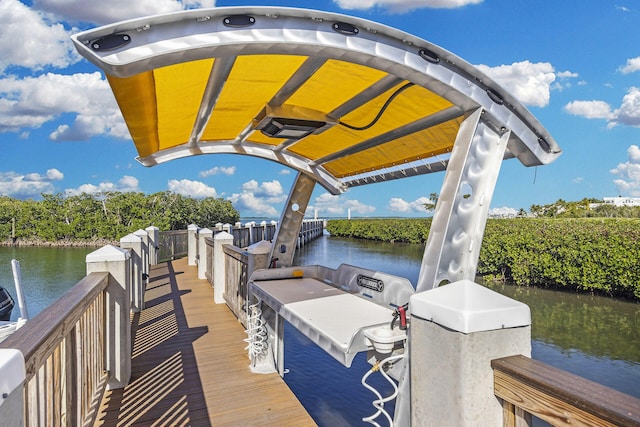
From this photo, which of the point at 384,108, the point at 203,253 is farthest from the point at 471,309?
the point at 203,253

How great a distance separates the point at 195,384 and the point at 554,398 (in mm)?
3464

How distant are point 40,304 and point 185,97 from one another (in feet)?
35.6

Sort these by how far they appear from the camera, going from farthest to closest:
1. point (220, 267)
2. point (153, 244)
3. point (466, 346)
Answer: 1. point (153, 244)
2. point (220, 267)
3. point (466, 346)

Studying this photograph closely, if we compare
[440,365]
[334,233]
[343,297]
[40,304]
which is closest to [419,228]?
[334,233]

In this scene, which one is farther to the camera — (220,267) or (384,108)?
(220,267)

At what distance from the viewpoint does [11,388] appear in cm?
104

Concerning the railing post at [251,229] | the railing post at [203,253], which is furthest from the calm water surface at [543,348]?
the railing post at [251,229]

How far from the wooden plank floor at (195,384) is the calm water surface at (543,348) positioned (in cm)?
115

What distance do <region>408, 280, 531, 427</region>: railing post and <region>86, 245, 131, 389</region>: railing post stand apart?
303cm

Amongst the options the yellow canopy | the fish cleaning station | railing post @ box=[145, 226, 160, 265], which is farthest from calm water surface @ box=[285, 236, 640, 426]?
railing post @ box=[145, 226, 160, 265]

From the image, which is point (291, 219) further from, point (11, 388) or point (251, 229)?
point (251, 229)

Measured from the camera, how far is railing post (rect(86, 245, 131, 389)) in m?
3.69

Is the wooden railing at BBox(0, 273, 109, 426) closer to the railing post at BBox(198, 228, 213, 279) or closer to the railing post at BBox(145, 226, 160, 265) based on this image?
the railing post at BBox(198, 228, 213, 279)

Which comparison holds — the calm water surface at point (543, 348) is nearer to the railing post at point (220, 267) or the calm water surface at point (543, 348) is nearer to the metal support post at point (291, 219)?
the railing post at point (220, 267)
